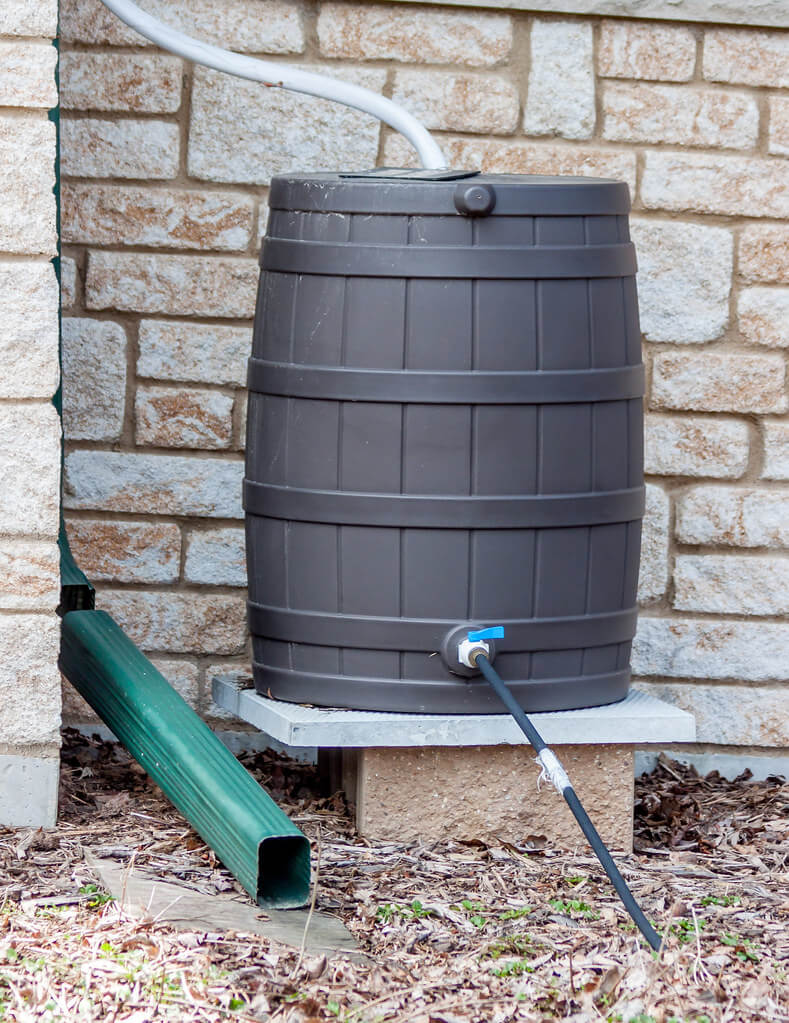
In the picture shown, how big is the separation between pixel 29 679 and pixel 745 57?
6.49 feet

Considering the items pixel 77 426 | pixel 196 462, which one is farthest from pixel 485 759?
pixel 77 426

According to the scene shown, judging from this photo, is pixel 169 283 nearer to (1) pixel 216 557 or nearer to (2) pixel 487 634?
(1) pixel 216 557

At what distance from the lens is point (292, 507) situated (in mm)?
2467

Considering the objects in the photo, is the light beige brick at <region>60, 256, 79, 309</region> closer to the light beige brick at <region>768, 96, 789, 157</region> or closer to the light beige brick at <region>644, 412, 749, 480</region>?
the light beige brick at <region>644, 412, 749, 480</region>

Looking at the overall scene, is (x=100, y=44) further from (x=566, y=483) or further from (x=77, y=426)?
(x=566, y=483)

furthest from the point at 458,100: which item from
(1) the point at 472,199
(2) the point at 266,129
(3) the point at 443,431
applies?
(3) the point at 443,431

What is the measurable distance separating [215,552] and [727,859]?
126cm

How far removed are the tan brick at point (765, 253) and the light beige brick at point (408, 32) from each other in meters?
0.68

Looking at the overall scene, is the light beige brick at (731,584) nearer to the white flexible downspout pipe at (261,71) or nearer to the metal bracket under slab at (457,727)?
the metal bracket under slab at (457,727)

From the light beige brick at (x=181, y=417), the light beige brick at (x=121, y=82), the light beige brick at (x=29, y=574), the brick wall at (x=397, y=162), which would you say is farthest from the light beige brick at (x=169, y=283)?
the light beige brick at (x=29, y=574)

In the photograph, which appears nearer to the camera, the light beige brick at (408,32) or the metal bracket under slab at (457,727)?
the metal bracket under slab at (457,727)

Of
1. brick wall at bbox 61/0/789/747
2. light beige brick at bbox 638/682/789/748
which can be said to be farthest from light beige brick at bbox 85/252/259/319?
light beige brick at bbox 638/682/789/748

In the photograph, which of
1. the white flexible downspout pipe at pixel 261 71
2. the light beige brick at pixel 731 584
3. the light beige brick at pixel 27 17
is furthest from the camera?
the light beige brick at pixel 731 584

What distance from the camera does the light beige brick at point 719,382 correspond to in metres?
3.15
